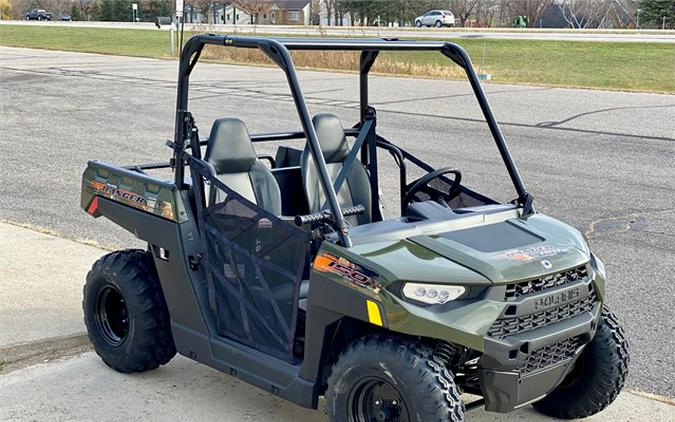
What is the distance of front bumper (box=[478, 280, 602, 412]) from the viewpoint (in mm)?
3459

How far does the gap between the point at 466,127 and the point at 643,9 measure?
146ft

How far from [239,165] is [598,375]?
2110 millimetres

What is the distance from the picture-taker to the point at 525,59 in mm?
31172

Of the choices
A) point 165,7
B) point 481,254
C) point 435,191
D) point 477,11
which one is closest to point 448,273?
point 481,254

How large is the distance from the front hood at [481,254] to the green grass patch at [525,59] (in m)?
17.9

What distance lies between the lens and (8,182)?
427 inches

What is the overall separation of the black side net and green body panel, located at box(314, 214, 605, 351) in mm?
295

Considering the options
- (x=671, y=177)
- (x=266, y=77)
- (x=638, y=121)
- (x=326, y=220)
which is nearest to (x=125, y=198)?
(x=326, y=220)

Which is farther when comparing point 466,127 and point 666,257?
point 466,127

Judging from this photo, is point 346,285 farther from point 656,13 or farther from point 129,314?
point 656,13

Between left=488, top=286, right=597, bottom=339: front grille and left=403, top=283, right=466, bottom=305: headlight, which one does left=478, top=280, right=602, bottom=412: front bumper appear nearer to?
left=488, top=286, right=597, bottom=339: front grille

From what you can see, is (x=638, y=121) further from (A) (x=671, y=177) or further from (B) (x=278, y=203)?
(B) (x=278, y=203)

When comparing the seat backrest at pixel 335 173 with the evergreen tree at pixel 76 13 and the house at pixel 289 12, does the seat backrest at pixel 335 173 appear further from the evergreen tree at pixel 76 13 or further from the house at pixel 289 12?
the house at pixel 289 12

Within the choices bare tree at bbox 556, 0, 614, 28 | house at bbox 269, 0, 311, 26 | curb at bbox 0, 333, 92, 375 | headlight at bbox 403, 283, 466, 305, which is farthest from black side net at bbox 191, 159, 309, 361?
house at bbox 269, 0, 311, 26
